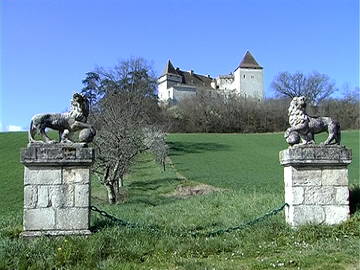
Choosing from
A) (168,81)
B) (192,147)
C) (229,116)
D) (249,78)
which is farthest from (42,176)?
(249,78)

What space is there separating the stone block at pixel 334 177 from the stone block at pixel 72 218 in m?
4.23

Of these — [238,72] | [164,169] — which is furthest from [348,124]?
[238,72]

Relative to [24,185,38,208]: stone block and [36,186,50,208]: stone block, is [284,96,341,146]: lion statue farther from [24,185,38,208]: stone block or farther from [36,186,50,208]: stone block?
[24,185,38,208]: stone block

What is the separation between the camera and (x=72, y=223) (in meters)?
7.23

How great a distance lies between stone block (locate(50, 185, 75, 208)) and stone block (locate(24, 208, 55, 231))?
179 mm

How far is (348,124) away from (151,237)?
57940 millimetres

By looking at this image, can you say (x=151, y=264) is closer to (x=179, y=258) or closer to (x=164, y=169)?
(x=179, y=258)

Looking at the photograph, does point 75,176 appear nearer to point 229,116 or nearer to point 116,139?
point 116,139

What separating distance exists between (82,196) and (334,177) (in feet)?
14.7

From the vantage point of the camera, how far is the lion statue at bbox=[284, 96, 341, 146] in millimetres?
8023

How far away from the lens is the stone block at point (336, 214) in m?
7.87

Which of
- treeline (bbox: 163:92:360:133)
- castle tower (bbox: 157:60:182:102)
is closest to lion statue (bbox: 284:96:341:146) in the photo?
treeline (bbox: 163:92:360:133)

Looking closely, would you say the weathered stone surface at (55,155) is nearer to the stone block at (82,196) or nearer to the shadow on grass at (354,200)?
the stone block at (82,196)

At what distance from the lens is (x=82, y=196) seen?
7.32 metres
